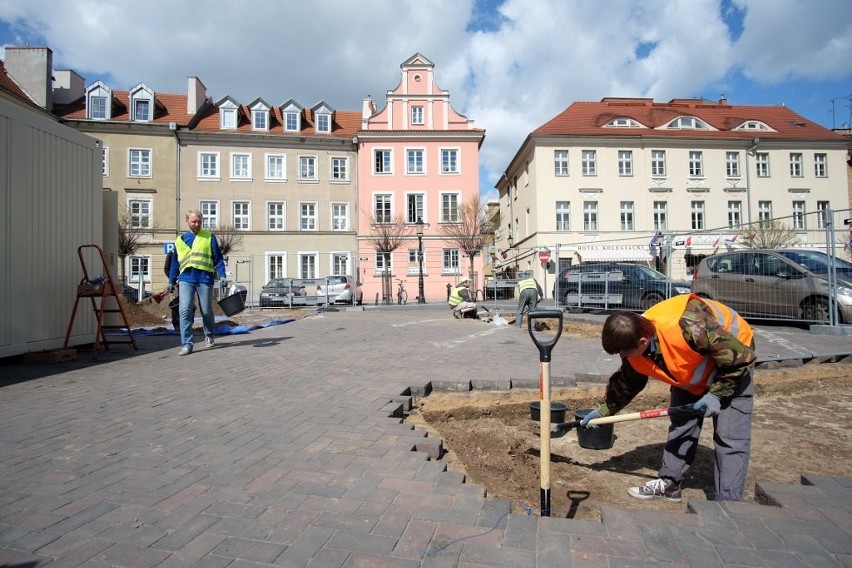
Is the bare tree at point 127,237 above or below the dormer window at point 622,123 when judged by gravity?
below

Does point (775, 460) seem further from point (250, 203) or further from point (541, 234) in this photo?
point (250, 203)

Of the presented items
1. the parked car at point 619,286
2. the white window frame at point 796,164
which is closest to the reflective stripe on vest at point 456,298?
the parked car at point 619,286

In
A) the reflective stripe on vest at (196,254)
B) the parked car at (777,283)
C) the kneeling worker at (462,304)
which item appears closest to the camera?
the reflective stripe on vest at (196,254)

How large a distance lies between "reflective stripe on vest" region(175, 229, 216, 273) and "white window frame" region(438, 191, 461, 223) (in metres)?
27.5

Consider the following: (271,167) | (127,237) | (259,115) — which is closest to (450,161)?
(271,167)

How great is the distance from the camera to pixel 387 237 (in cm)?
3275

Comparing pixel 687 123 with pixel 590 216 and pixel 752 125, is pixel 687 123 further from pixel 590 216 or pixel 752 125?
pixel 590 216

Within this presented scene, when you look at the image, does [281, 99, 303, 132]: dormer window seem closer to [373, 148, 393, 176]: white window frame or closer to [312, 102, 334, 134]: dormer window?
[312, 102, 334, 134]: dormer window

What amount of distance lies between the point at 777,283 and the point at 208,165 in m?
33.9

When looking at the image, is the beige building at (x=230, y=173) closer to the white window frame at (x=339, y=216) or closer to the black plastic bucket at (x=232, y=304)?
the white window frame at (x=339, y=216)

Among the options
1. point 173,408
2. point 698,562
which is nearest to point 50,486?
Answer: point 173,408

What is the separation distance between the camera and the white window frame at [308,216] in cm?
3466

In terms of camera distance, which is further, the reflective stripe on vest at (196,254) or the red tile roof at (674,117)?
the red tile roof at (674,117)

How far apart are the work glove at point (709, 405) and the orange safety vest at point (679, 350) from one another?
0.56 ft
